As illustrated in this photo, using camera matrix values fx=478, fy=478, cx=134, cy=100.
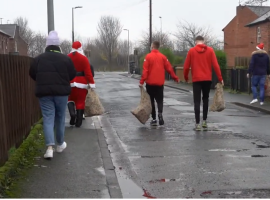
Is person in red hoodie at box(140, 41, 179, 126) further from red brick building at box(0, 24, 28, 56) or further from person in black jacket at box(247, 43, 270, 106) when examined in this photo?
red brick building at box(0, 24, 28, 56)

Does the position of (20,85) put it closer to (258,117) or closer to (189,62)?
(189,62)

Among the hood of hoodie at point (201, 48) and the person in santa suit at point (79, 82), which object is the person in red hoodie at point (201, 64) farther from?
the person in santa suit at point (79, 82)

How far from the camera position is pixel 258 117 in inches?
472

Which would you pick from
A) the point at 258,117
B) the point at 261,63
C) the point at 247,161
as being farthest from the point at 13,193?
the point at 261,63

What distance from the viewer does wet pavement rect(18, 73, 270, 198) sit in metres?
5.17

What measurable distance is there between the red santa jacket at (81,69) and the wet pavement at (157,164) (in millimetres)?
916

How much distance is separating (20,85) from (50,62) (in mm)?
1087

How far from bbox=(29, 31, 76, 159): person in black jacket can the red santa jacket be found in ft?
8.14

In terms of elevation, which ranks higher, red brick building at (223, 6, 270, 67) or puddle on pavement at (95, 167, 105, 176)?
red brick building at (223, 6, 270, 67)

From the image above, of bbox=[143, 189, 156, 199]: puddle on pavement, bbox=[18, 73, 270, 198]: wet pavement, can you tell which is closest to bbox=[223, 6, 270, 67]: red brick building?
bbox=[18, 73, 270, 198]: wet pavement

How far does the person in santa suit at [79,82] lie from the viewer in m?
9.34

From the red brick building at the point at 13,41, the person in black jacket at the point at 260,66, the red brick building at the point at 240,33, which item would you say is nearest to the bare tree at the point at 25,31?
the red brick building at the point at 13,41

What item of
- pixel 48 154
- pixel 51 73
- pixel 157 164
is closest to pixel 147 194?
pixel 157 164

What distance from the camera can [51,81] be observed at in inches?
256
